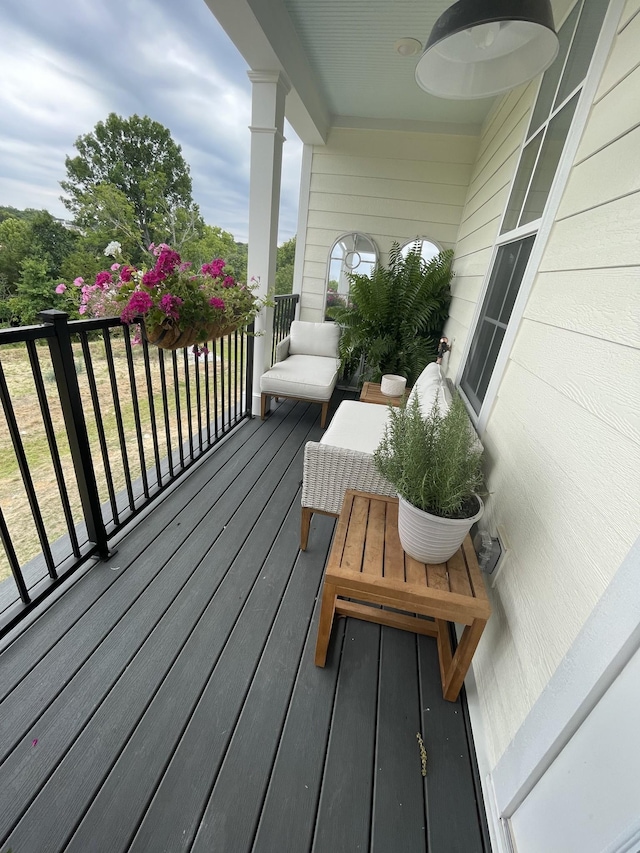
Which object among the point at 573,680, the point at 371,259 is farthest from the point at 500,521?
the point at 371,259

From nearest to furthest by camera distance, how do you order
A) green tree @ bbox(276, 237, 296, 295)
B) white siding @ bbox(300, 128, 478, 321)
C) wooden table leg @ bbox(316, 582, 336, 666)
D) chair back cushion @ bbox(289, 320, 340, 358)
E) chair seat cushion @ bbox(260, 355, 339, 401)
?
wooden table leg @ bbox(316, 582, 336, 666) < chair seat cushion @ bbox(260, 355, 339, 401) < white siding @ bbox(300, 128, 478, 321) < chair back cushion @ bbox(289, 320, 340, 358) < green tree @ bbox(276, 237, 296, 295)

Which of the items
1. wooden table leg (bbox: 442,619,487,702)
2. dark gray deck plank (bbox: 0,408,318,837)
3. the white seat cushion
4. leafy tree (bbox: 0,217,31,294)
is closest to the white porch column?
the white seat cushion

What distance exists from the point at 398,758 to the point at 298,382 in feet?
7.64

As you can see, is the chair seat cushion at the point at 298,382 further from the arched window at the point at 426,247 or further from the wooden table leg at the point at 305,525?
the arched window at the point at 426,247

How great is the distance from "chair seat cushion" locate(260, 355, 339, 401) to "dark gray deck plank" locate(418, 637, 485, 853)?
204 cm

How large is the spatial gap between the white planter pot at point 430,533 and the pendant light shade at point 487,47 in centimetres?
125

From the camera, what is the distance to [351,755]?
3.40 ft

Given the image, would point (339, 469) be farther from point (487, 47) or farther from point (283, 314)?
point (283, 314)

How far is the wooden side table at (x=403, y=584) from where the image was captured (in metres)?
1.05

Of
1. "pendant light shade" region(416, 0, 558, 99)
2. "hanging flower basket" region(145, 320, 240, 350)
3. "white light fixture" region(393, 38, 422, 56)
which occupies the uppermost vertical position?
"white light fixture" region(393, 38, 422, 56)

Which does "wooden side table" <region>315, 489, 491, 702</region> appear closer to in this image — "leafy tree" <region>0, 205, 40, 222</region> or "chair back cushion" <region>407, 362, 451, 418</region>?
"chair back cushion" <region>407, 362, 451, 418</region>

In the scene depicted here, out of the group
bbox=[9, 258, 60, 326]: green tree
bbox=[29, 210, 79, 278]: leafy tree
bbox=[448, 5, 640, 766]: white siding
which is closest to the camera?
bbox=[448, 5, 640, 766]: white siding

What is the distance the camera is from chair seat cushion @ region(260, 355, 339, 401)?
2877 mm

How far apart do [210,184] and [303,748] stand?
11982 mm
